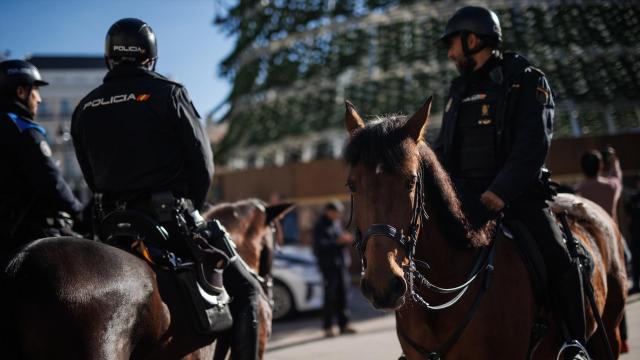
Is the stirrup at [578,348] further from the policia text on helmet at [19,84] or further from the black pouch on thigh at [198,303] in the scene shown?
the policia text on helmet at [19,84]

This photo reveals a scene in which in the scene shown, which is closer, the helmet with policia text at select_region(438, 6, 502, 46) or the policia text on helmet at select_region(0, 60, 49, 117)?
the helmet with policia text at select_region(438, 6, 502, 46)

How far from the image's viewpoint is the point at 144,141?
3760 mm

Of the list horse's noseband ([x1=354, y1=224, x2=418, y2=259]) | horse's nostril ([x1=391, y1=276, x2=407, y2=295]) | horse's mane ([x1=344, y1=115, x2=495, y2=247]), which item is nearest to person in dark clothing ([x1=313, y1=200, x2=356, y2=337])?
horse's mane ([x1=344, y1=115, x2=495, y2=247])

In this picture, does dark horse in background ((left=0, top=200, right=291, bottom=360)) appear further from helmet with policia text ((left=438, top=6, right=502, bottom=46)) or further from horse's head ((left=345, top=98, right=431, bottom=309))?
helmet with policia text ((left=438, top=6, right=502, bottom=46))

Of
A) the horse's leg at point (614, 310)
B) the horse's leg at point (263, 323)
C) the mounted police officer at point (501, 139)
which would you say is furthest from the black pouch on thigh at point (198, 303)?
the horse's leg at point (614, 310)

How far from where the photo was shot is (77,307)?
290 centimetres

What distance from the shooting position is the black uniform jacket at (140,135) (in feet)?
12.3

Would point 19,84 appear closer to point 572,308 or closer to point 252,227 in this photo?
point 252,227

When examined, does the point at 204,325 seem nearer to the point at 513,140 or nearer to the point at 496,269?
the point at 496,269

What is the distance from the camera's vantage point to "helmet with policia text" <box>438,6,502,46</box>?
4520 millimetres

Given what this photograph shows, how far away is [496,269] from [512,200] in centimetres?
60

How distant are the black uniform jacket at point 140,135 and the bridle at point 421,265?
112 cm

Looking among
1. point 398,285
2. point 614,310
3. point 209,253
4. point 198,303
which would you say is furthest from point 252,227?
point 614,310

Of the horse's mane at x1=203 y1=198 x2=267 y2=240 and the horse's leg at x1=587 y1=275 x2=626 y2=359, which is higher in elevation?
the horse's mane at x1=203 y1=198 x2=267 y2=240
